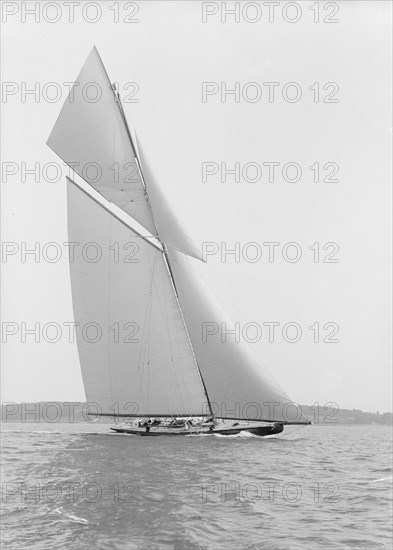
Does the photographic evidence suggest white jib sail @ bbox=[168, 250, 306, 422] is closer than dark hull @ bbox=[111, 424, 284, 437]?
Yes

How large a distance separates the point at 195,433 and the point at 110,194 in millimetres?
13582

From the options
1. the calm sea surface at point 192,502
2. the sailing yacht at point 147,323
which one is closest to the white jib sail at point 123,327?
the sailing yacht at point 147,323

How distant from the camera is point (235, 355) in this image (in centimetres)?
3042

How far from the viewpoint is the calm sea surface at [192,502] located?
36.7 ft

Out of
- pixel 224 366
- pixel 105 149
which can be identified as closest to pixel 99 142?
pixel 105 149

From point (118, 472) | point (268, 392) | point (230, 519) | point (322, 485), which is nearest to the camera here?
point (230, 519)

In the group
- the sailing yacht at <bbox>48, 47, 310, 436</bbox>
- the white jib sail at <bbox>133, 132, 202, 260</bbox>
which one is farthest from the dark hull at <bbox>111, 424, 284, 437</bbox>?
the white jib sail at <bbox>133, 132, 202, 260</bbox>

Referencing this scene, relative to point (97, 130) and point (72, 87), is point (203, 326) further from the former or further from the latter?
point (72, 87)

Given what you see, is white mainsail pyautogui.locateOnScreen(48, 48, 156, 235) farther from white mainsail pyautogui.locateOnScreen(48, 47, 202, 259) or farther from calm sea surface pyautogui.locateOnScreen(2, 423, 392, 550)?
calm sea surface pyautogui.locateOnScreen(2, 423, 392, 550)

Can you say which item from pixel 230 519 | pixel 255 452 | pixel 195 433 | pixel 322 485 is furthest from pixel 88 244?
pixel 230 519

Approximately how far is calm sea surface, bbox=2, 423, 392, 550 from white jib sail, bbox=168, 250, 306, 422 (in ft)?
21.3

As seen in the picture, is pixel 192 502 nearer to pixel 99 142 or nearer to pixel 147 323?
pixel 147 323

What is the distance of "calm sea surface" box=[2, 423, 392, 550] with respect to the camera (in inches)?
440

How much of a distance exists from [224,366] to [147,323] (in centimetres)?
461
